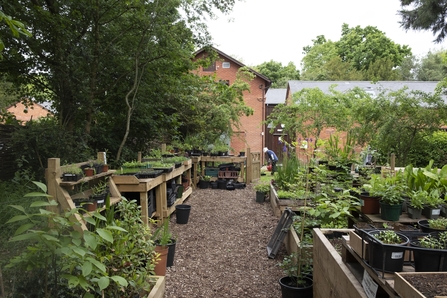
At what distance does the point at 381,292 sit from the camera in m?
1.86

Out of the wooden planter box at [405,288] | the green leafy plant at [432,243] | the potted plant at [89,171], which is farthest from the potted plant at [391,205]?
the potted plant at [89,171]

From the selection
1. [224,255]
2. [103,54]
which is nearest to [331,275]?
[224,255]

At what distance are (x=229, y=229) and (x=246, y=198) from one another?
2.95 meters

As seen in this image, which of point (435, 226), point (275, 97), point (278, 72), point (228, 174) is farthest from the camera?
point (278, 72)

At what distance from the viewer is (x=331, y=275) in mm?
2443

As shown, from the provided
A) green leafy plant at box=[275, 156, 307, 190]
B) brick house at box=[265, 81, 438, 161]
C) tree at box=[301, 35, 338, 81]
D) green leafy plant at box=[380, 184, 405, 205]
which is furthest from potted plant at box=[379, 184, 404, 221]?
tree at box=[301, 35, 338, 81]

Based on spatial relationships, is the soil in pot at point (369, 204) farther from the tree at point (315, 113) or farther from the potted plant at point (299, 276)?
the tree at point (315, 113)

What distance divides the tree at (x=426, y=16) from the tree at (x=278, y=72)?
34.5 meters

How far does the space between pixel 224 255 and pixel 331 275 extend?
7.71ft

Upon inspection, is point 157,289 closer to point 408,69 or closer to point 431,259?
point 431,259

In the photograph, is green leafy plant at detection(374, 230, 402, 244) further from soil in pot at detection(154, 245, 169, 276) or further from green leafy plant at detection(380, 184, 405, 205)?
soil in pot at detection(154, 245, 169, 276)

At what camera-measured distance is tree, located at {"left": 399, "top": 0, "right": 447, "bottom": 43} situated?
6559mm

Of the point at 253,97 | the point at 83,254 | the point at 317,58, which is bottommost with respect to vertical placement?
the point at 83,254

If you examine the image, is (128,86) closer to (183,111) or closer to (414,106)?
(183,111)
